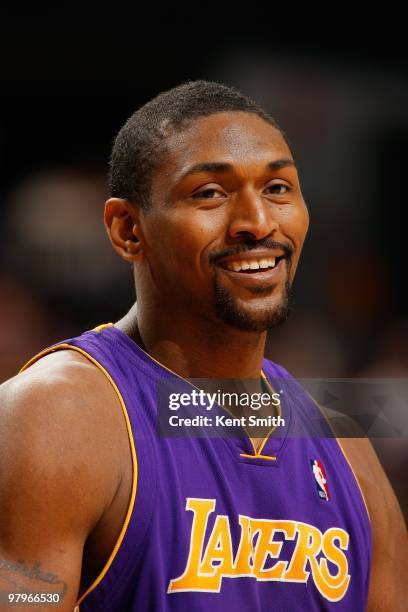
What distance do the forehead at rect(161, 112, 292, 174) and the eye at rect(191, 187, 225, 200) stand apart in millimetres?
73

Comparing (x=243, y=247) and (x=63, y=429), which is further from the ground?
(x=243, y=247)

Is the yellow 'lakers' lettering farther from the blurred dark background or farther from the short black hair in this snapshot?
the blurred dark background

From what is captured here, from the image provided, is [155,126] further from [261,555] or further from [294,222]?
[261,555]

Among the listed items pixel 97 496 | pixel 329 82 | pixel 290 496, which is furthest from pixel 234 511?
pixel 329 82

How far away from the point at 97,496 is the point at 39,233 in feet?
11.0

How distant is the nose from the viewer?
2.35 meters

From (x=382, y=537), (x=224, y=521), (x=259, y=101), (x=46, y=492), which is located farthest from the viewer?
(x=259, y=101)

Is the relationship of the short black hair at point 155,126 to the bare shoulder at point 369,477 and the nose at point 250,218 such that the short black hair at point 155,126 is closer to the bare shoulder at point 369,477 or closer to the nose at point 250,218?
the nose at point 250,218

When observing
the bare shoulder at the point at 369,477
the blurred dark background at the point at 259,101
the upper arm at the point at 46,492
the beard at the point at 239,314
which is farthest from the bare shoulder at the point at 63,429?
the blurred dark background at the point at 259,101

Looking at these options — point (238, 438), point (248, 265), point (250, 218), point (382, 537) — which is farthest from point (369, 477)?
point (250, 218)

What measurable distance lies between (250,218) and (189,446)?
1.96ft

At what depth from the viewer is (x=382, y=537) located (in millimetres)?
2613

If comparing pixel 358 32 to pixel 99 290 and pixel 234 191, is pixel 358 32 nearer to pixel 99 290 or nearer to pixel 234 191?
pixel 99 290

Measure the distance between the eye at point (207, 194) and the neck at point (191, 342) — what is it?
312 mm
